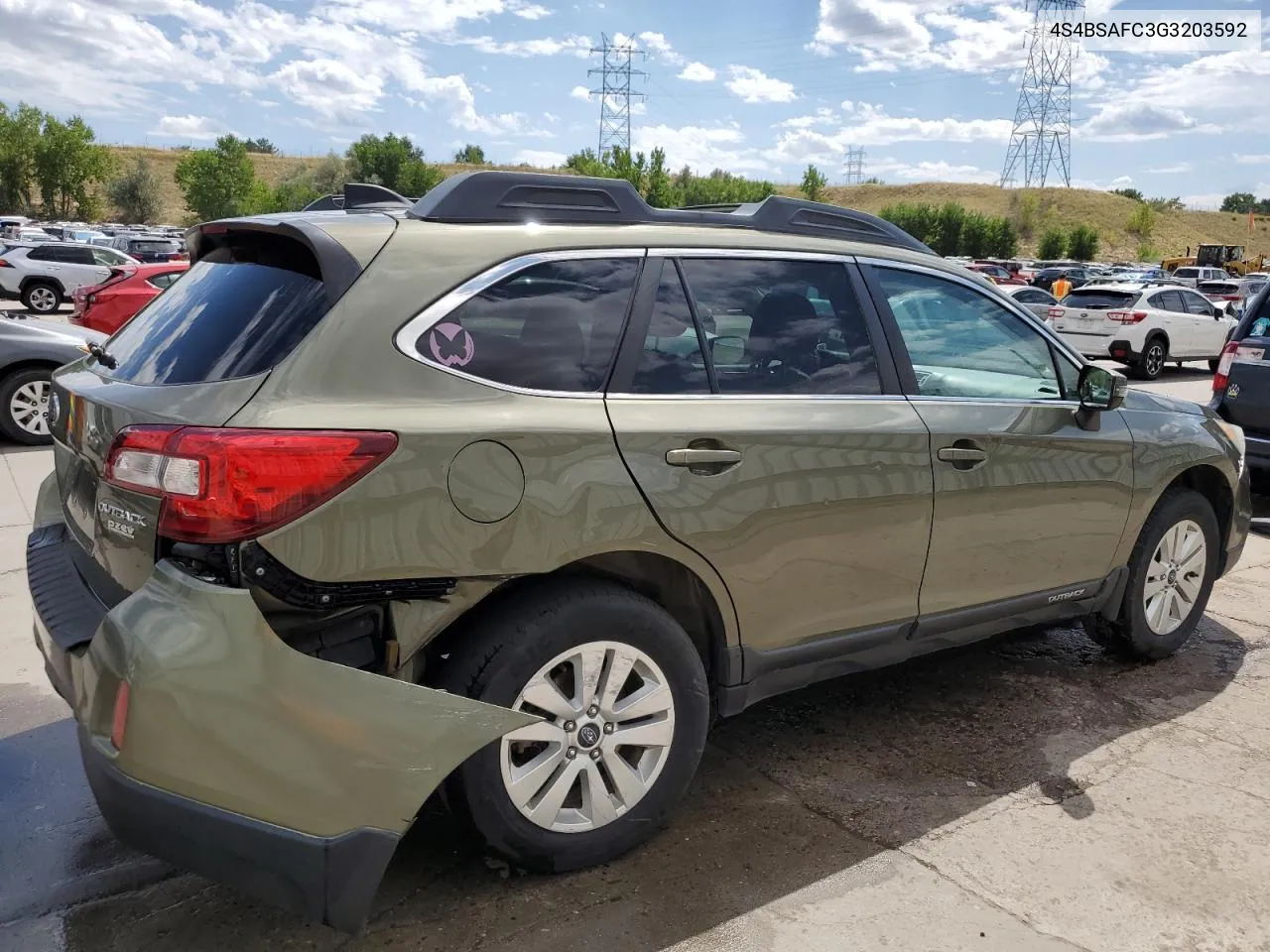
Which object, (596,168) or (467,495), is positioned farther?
(596,168)

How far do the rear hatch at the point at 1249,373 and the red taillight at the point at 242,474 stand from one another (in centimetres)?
741

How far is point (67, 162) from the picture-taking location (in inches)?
2953

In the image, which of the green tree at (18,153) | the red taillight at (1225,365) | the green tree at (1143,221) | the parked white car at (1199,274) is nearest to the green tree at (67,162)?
the green tree at (18,153)

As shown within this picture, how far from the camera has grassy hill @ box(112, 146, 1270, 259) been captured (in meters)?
101

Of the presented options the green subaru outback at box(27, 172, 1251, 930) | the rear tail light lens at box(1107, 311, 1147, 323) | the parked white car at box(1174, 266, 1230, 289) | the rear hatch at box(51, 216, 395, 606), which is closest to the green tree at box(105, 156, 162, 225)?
the parked white car at box(1174, 266, 1230, 289)

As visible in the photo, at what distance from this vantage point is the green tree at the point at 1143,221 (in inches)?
3794

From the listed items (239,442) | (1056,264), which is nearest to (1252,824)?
(239,442)

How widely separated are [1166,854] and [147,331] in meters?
3.39

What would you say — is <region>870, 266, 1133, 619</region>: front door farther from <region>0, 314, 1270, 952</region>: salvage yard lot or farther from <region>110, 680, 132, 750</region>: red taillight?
<region>110, 680, 132, 750</region>: red taillight

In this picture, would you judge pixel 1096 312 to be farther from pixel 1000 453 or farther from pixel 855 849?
pixel 855 849

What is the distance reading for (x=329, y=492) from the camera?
2.26m

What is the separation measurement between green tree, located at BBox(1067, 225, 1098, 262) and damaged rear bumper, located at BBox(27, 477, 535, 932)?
291 ft

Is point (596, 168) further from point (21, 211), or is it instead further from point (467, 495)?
point (467, 495)

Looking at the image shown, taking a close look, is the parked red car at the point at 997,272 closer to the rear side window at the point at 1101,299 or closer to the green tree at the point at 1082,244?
the rear side window at the point at 1101,299
